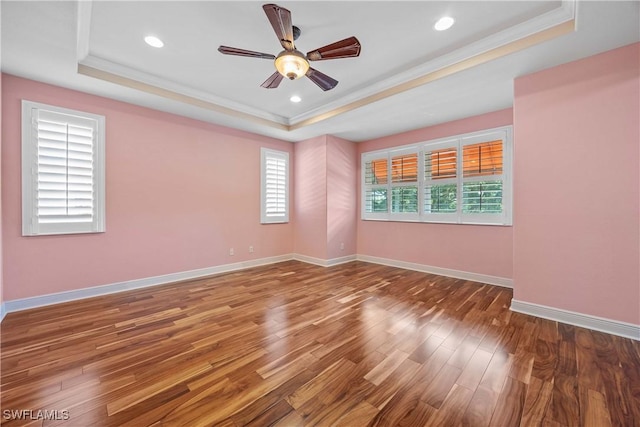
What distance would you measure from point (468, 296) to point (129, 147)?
5.23 metres

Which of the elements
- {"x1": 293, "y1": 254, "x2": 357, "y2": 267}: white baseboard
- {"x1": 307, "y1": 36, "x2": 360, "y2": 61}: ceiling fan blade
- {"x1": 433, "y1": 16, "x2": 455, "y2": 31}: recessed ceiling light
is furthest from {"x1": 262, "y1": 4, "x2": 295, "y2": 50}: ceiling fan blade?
{"x1": 293, "y1": 254, "x2": 357, "y2": 267}: white baseboard

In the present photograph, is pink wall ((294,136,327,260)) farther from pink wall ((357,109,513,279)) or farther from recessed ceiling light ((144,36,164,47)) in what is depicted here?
recessed ceiling light ((144,36,164,47))

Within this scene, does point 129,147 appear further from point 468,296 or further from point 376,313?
point 468,296

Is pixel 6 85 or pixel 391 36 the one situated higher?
pixel 391 36

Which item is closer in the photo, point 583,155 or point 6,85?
point 583,155

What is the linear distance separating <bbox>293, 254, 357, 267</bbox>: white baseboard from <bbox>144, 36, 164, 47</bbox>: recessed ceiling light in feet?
13.7

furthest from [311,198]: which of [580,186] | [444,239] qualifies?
[580,186]

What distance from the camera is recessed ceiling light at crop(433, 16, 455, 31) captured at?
227 centimetres

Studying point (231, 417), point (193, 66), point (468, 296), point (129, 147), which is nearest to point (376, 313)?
point (468, 296)

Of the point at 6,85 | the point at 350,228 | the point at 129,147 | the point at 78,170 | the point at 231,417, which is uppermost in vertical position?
the point at 6,85

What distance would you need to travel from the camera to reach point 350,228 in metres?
5.81

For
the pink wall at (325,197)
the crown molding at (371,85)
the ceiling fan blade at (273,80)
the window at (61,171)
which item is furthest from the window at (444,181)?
the window at (61,171)

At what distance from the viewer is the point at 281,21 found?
76.8 inches

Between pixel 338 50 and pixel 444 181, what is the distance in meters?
3.27
